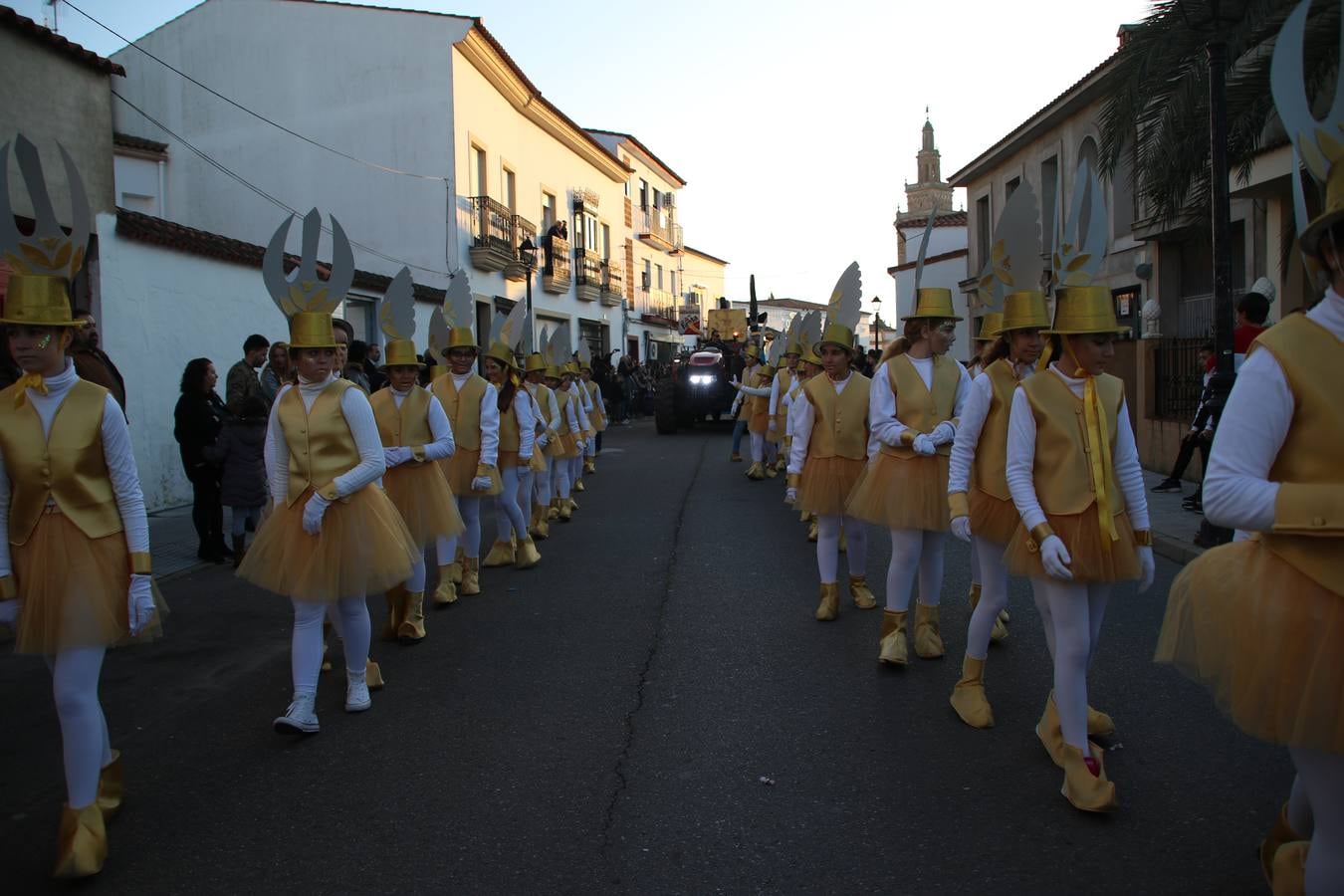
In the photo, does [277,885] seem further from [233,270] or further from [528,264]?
[528,264]

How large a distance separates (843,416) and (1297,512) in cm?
446

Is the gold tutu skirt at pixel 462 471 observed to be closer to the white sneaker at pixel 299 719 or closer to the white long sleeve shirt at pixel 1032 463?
the white sneaker at pixel 299 719

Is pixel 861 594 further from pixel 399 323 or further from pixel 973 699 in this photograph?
pixel 399 323

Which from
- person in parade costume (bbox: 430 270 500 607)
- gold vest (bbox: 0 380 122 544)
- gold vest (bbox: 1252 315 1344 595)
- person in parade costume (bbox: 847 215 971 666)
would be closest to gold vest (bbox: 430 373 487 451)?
person in parade costume (bbox: 430 270 500 607)

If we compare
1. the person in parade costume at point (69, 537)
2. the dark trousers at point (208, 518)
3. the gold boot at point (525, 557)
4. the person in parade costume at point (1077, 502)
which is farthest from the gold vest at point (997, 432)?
the dark trousers at point (208, 518)

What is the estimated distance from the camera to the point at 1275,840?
10.1ft

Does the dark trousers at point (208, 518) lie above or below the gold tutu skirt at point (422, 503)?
below

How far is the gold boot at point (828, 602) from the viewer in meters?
6.90

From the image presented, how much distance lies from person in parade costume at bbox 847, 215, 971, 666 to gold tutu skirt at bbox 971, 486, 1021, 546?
2.27ft

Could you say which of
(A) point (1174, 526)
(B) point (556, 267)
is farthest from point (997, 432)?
(B) point (556, 267)

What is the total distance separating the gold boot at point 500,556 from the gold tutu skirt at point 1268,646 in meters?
7.01

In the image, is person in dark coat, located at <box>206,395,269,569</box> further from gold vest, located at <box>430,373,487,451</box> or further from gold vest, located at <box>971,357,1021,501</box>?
gold vest, located at <box>971,357,1021,501</box>

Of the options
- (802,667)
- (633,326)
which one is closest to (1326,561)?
(802,667)

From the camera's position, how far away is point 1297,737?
2.47 m
